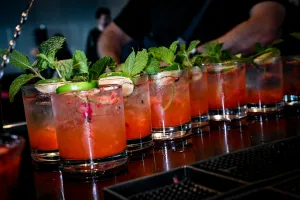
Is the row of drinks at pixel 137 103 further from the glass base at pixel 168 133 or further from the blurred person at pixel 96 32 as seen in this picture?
the blurred person at pixel 96 32

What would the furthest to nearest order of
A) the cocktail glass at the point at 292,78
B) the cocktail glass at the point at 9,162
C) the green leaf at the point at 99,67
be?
the cocktail glass at the point at 292,78, the green leaf at the point at 99,67, the cocktail glass at the point at 9,162

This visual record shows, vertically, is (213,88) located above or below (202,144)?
above

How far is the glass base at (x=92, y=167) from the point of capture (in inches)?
41.9

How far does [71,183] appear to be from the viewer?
3.38 feet

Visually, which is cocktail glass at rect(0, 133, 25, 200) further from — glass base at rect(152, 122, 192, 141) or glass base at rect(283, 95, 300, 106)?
glass base at rect(283, 95, 300, 106)

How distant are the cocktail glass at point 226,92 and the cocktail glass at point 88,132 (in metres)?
0.60

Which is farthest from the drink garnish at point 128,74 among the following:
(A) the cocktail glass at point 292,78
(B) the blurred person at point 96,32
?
(B) the blurred person at point 96,32

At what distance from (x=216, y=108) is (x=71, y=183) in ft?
2.47

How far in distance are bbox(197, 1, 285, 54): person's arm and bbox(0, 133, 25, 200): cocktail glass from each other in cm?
276

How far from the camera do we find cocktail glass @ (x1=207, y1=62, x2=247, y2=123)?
157 centimetres

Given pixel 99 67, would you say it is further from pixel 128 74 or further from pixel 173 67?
pixel 173 67

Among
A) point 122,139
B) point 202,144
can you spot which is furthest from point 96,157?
point 202,144

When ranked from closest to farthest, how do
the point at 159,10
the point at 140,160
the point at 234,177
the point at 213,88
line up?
the point at 234,177 < the point at 140,160 < the point at 213,88 < the point at 159,10

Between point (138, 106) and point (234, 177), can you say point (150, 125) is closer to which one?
point (138, 106)
